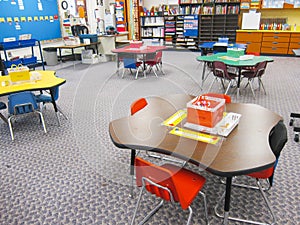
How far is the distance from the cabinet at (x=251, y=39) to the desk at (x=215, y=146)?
7.21 m

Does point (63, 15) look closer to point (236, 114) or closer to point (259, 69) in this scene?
point (259, 69)

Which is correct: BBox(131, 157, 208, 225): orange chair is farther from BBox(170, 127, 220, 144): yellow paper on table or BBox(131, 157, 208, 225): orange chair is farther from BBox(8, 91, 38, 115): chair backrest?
BBox(8, 91, 38, 115): chair backrest

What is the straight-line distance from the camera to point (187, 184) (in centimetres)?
186

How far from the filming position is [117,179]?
264 centimetres

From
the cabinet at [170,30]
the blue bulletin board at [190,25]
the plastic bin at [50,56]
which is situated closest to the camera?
the plastic bin at [50,56]

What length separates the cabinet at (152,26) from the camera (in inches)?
405

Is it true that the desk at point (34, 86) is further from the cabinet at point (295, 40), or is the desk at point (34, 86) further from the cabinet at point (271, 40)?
the cabinet at point (295, 40)

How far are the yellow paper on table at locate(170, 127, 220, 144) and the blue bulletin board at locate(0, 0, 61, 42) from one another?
6.67 m

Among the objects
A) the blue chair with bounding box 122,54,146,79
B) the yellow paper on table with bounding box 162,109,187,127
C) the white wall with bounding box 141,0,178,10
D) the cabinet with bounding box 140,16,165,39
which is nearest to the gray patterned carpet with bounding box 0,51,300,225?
the yellow paper on table with bounding box 162,109,187,127

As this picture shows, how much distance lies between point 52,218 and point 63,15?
781 centimetres

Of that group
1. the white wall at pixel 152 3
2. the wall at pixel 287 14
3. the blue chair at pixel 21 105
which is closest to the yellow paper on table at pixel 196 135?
the blue chair at pixel 21 105

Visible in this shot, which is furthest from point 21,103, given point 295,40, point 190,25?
point 295,40

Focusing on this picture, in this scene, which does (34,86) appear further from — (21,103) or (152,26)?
(152,26)

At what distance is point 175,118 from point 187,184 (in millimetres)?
616
